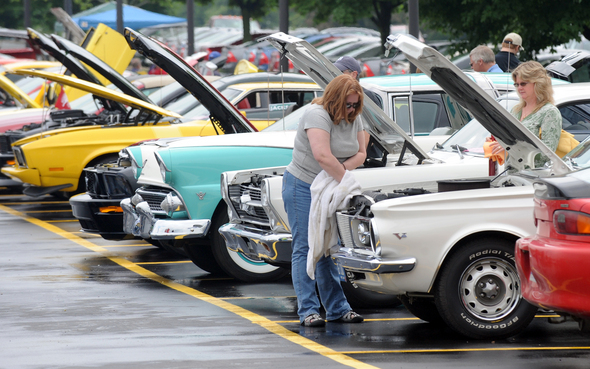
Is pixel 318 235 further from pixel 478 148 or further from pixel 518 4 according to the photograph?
pixel 518 4

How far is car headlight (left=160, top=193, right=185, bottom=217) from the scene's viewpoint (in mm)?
8547

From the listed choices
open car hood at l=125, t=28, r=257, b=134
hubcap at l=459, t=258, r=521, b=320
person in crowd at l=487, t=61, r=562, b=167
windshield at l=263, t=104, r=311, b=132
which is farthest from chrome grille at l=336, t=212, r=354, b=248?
windshield at l=263, t=104, r=311, b=132

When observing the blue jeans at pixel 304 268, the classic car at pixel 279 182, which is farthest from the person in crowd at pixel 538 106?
the blue jeans at pixel 304 268

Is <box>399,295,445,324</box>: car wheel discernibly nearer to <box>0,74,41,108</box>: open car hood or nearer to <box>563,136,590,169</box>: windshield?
<box>563,136,590,169</box>: windshield

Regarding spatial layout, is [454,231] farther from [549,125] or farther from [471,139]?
[471,139]

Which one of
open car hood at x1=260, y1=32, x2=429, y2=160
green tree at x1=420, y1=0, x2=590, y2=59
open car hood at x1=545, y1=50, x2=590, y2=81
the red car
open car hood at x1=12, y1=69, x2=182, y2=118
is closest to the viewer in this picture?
the red car

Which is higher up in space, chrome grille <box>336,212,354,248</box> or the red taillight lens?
the red taillight lens

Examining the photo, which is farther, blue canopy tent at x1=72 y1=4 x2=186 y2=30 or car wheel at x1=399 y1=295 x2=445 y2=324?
blue canopy tent at x1=72 y1=4 x2=186 y2=30

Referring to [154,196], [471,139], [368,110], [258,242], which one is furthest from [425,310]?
[154,196]

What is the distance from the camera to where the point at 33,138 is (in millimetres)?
13477

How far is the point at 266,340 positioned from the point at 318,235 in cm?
79

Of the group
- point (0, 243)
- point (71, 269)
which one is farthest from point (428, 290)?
point (0, 243)

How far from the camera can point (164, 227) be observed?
8406 mm

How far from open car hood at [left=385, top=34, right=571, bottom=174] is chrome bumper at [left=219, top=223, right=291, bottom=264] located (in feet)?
5.50
